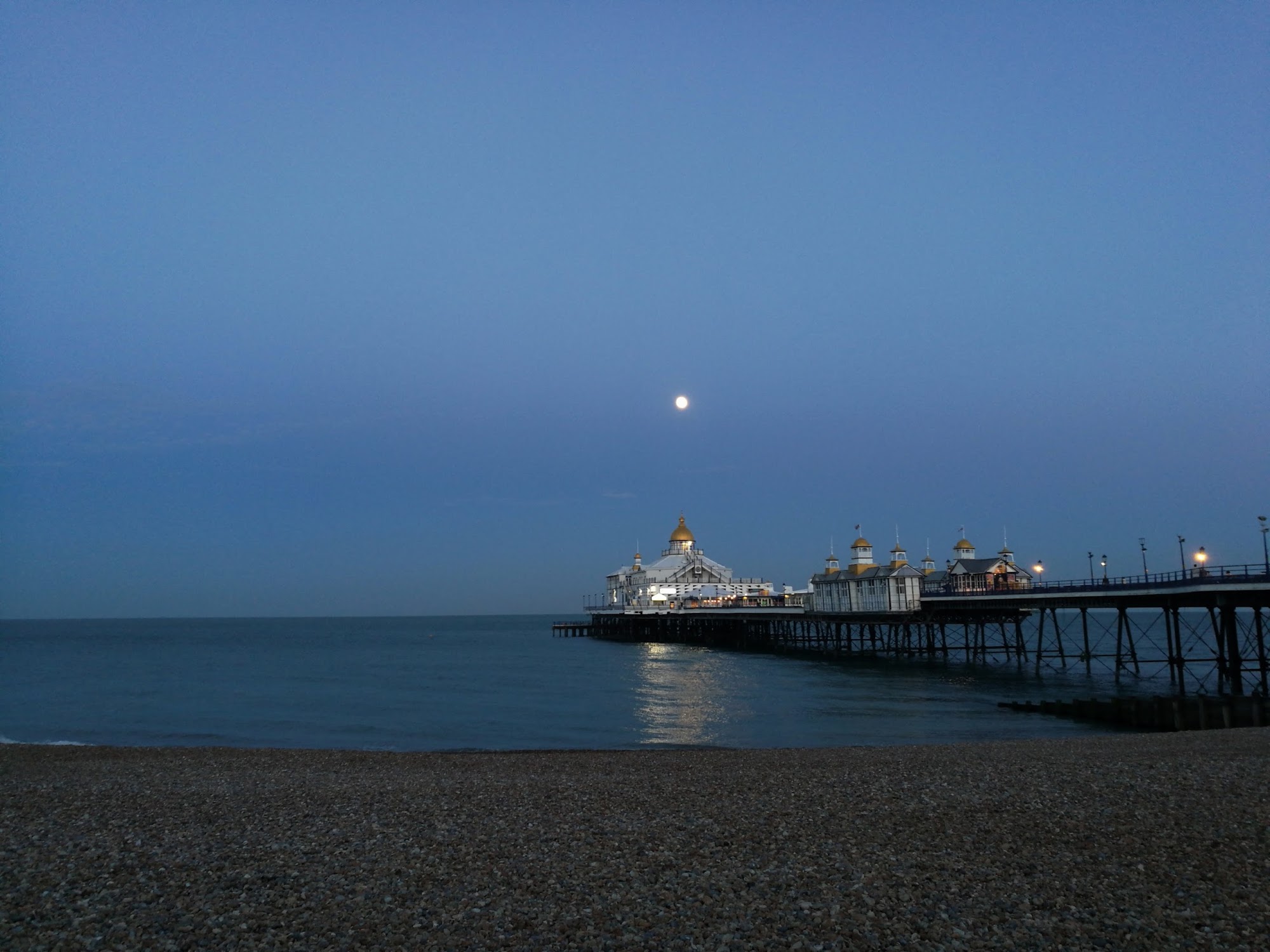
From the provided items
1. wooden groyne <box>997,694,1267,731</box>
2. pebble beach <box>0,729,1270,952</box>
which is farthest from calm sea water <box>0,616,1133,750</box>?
pebble beach <box>0,729,1270,952</box>

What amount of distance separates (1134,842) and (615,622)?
104141 millimetres

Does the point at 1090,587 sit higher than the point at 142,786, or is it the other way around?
the point at 1090,587

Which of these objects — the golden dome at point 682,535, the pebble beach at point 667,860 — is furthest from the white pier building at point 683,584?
the pebble beach at point 667,860

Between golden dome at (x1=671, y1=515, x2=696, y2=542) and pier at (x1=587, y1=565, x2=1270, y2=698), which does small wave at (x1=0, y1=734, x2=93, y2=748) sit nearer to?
pier at (x1=587, y1=565, x2=1270, y2=698)

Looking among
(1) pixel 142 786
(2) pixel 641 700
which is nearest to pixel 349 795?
(1) pixel 142 786

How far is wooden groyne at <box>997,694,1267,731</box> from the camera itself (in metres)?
A: 25.5

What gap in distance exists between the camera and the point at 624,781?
16031 mm

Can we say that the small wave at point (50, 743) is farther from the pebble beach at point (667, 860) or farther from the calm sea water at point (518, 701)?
the pebble beach at point (667, 860)

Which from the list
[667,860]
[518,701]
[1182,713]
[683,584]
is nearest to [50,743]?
[518,701]

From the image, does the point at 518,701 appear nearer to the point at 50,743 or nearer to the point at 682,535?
the point at 50,743

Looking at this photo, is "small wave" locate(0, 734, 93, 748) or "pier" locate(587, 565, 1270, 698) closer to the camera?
"small wave" locate(0, 734, 93, 748)

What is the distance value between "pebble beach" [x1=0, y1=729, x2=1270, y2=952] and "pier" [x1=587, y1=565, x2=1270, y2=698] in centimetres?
2323

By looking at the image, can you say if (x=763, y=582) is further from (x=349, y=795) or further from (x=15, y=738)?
(x=349, y=795)

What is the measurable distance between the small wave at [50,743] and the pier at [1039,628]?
36371mm
